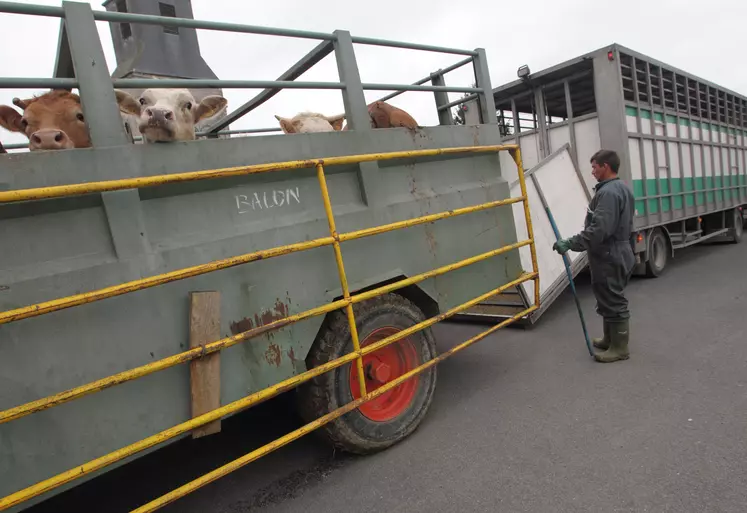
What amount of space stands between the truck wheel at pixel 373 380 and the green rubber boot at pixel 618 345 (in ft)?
5.42

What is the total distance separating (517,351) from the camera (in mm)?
4391

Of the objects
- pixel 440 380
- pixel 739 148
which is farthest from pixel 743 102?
pixel 440 380

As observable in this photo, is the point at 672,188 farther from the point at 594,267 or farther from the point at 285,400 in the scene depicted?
the point at 285,400

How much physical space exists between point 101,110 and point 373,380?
2.10 m

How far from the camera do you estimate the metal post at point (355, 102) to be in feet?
8.99

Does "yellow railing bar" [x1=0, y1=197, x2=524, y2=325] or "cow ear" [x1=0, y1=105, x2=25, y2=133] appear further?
"cow ear" [x1=0, y1=105, x2=25, y2=133]

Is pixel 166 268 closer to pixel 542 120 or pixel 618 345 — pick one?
pixel 618 345

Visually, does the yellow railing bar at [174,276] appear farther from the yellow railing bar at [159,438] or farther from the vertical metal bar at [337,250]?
the yellow railing bar at [159,438]

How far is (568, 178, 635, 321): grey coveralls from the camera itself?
3629 mm

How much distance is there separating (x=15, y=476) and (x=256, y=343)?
101cm

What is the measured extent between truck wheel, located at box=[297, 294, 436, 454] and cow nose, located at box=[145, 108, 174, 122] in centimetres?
133

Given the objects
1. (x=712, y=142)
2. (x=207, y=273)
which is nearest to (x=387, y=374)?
(x=207, y=273)

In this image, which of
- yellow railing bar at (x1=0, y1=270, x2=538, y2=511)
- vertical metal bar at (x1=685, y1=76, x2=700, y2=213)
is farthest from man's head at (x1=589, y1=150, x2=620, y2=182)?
→ vertical metal bar at (x1=685, y1=76, x2=700, y2=213)

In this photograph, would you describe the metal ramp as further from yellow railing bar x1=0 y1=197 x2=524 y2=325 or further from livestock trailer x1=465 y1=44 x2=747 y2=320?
yellow railing bar x1=0 y1=197 x2=524 y2=325
